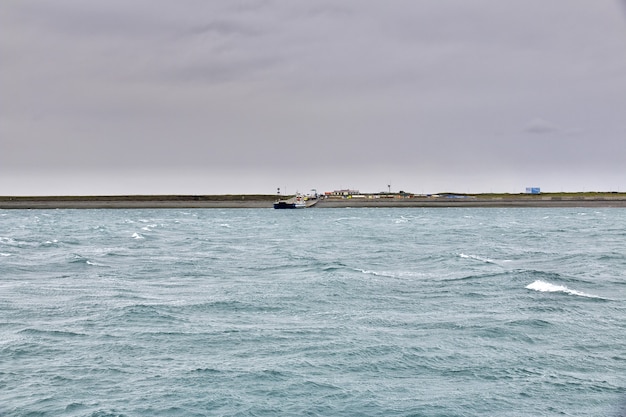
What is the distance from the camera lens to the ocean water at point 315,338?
2384 cm

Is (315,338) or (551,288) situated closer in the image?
(315,338)

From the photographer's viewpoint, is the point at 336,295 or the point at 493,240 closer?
the point at 336,295

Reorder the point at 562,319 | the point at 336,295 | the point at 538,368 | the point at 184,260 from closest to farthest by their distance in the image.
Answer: the point at 538,368, the point at 562,319, the point at 336,295, the point at 184,260

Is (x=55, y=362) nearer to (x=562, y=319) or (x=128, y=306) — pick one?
(x=128, y=306)

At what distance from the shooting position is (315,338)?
105 feet

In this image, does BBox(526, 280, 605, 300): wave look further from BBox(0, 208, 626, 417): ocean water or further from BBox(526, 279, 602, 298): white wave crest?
BBox(0, 208, 626, 417): ocean water

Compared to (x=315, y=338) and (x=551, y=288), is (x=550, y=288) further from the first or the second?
(x=315, y=338)

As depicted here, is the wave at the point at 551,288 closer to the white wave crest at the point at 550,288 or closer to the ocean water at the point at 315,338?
the white wave crest at the point at 550,288

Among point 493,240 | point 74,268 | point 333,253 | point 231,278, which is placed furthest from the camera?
point 493,240

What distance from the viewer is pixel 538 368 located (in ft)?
89.6

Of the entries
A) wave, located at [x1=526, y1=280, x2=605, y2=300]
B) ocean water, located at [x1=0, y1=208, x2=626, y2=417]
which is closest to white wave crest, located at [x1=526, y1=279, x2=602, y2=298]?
wave, located at [x1=526, y1=280, x2=605, y2=300]

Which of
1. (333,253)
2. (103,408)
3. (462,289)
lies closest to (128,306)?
(103,408)

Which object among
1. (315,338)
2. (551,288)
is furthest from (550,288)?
(315,338)

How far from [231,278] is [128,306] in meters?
13.7
